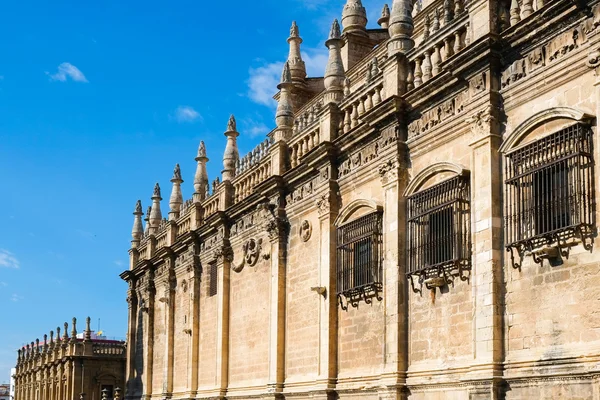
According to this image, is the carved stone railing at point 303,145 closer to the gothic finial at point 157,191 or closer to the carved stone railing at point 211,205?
the carved stone railing at point 211,205

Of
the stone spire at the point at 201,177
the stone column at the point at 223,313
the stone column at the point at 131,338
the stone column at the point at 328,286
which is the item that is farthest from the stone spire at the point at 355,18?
the stone column at the point at 131,338

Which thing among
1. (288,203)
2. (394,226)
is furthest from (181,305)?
(394,226)

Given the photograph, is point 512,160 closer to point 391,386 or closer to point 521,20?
point 521,20

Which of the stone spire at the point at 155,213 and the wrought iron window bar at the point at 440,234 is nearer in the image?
the wrought iron window bar at the point at 440,234

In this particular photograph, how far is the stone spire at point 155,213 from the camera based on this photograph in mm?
36625

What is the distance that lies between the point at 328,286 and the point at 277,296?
9.77 ft

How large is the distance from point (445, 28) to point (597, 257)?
5.50 metres

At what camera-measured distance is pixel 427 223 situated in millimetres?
16672

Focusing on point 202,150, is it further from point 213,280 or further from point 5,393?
point 5,393

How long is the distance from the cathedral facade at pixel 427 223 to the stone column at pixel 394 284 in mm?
36

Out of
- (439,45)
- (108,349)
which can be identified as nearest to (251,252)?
(439,45)

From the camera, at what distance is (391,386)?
656 inches

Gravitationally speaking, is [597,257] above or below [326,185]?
below

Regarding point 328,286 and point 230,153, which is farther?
point 230,153
